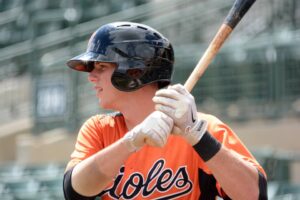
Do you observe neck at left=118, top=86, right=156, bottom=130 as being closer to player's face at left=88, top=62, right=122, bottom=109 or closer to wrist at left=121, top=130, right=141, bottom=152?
player's face at left=88, top=62, right=122, bottom=109

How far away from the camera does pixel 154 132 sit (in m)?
2.39

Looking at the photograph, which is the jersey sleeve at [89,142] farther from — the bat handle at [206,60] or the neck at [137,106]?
the bat handle at [206,60]

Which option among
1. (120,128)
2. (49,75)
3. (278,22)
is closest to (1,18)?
(49,75)

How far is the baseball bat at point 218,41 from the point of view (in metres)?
2.72

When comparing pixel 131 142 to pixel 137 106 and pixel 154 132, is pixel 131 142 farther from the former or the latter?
pixel 137 106

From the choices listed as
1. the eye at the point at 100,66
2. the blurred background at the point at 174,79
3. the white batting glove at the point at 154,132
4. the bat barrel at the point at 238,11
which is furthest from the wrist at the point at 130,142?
the blurred background at the point at 174,79

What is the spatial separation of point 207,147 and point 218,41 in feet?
1.51

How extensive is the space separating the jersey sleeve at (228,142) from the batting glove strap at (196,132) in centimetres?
17

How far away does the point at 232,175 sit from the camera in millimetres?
2512

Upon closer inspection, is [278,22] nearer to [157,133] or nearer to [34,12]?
[34,12]

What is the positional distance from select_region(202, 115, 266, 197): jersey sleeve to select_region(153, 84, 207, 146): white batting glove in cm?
20

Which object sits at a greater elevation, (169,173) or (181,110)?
(181,110)

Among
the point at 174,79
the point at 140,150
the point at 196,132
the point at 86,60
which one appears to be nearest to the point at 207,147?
the point at 196,132

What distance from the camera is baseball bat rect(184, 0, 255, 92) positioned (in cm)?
272
